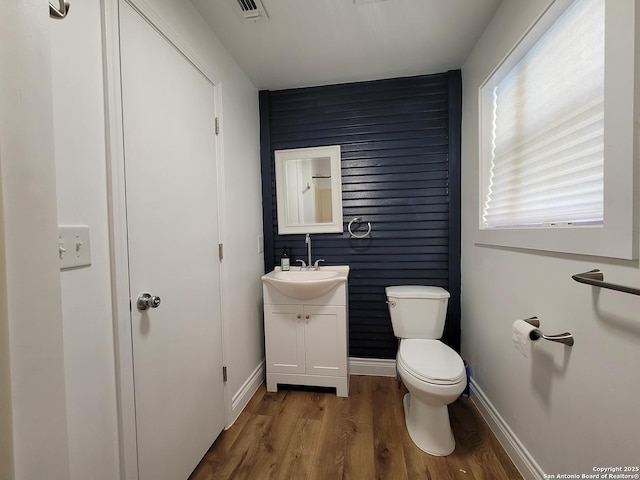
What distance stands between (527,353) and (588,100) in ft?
3.33

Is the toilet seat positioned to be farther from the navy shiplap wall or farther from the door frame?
the door frame

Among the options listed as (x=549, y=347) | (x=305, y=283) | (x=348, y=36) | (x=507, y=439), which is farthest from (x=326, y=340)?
(x=348, y=36)

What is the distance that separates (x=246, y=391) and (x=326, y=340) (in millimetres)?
651

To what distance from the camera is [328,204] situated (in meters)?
2.13

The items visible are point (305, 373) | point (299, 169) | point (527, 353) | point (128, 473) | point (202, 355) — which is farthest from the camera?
point (299, 169)

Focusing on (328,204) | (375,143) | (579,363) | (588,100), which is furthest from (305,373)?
(588,100)

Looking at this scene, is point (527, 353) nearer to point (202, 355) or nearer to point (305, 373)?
point (305, 373)

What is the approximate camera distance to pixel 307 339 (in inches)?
73.0

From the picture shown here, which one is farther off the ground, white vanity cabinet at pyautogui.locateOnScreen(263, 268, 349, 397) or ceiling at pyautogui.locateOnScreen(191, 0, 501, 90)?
ceiling at pyautogui.locateOnScreen(191, 0, 501, 90)

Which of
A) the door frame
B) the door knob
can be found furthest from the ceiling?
the door knob

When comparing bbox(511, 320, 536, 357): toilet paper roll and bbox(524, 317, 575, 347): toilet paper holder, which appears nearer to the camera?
bbox(524, 317, 575, 347): toilet paper holder

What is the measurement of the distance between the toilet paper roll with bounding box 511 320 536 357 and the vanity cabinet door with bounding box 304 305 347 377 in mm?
978

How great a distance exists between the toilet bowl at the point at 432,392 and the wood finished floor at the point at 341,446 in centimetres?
6

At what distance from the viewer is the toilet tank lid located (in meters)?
1.77
